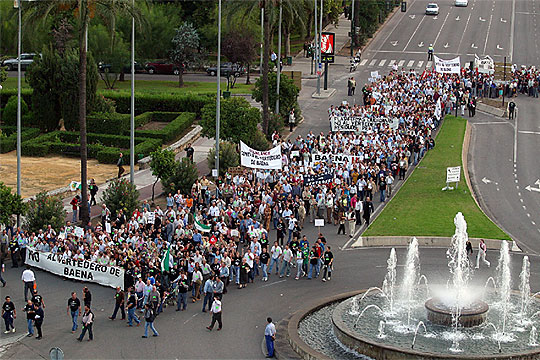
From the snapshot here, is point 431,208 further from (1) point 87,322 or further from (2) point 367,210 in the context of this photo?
(1) point 87,322

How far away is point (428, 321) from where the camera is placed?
29078 mm

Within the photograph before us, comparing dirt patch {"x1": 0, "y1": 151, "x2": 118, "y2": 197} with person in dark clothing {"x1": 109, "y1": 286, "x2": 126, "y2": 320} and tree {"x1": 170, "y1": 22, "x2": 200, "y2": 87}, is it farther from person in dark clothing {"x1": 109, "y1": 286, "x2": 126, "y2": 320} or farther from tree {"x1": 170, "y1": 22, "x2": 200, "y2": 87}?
tree {"x1": 170, "y1": 22, "x2": 200, "y2": 87}

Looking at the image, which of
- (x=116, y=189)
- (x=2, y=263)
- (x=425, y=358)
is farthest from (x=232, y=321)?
(x=116, y=189)

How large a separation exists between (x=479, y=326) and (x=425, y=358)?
3.38m

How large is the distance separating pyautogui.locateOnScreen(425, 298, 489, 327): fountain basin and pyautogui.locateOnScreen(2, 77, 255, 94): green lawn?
154 feet

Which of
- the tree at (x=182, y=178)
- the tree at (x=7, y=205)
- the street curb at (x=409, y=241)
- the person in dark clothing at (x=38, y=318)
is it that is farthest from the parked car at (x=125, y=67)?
the person in dark clothing at (x=38, y=318)

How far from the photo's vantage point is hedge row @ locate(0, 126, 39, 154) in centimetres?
6022

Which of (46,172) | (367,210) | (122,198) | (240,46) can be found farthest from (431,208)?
(240,46)

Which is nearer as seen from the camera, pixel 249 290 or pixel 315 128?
pixel 249 290

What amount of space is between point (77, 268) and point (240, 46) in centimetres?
4598

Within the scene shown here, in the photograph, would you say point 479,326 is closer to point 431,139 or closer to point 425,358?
point 425,358

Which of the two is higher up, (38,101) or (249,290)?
(38,101)

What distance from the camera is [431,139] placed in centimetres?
5534

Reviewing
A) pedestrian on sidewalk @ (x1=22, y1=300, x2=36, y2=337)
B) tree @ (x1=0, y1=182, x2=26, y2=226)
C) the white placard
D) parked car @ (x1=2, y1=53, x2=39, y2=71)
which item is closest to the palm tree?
tree @ (x1=0, y1=182, x2=26, y2=226)
